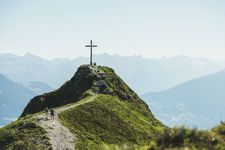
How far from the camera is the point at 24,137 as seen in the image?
62094 millimetres

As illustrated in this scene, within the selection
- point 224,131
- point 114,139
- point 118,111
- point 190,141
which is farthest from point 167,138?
point 118,111

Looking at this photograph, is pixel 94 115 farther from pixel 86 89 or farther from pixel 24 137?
pixel 86 89

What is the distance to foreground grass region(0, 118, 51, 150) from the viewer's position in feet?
194

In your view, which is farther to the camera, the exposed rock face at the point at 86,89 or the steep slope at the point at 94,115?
the exposed rock face at the point at 86,89

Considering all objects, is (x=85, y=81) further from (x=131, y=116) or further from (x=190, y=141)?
(x=190, y=141)

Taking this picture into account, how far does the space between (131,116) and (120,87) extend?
21661 mm

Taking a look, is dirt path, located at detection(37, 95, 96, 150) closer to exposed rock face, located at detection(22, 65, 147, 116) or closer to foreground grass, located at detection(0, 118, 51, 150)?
foreground grass, located at detection(0, 118, 51, 150)

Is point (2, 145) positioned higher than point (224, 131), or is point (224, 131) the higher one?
point (224, 131)

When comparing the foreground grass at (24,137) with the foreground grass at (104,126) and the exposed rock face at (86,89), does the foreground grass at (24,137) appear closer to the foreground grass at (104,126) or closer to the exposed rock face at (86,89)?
the foreground grass at (104,126)

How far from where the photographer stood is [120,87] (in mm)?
107500

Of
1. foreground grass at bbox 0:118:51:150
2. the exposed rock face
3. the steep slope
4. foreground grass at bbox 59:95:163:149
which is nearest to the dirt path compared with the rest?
the steep slope

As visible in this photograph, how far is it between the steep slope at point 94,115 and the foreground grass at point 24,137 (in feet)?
2.63

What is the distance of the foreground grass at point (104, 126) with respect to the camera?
68.2 m

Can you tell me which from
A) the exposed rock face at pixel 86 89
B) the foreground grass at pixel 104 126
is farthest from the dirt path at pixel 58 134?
the exposed rock face at pixel 86 89
